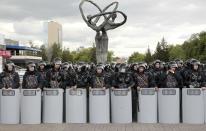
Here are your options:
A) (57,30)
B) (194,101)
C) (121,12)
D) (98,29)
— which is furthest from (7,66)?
(57,30)

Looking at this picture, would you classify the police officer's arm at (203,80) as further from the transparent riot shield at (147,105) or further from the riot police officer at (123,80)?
the riot police officer at (123,80)

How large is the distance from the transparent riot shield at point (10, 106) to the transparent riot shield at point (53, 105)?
85 centimetres

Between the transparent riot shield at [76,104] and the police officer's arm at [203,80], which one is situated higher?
the police officer's arm at [203,80]

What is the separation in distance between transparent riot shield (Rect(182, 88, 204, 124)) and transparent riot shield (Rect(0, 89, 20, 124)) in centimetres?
515

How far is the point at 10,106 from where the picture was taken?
15.0m

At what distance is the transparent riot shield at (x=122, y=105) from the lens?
1493 cm

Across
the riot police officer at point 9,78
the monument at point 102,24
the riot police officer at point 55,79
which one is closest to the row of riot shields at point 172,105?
the riot police officer at point 55,79

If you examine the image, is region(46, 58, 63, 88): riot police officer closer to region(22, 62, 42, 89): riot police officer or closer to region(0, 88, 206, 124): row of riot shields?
region(22, 62, 42, 89): riot police officer

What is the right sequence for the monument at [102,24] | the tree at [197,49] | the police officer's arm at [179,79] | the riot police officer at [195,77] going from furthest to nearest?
the tree at [197,49] → the monument at [102,24] → the police officer's arm at [179,79] → the riot police officer at [195,77]

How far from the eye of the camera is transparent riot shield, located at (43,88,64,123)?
1502 cm

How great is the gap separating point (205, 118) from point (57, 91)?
15.2 feet

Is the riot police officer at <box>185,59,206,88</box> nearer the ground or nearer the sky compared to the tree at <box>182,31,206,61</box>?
nearer the ground

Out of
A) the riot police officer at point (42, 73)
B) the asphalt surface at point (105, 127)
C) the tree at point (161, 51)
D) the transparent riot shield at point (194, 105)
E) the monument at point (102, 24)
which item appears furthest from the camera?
the tree at point (161, 51)

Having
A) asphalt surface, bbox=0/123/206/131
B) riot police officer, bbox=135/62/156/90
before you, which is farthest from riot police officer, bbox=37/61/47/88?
riot police officer, bbox=135/62/156/90
